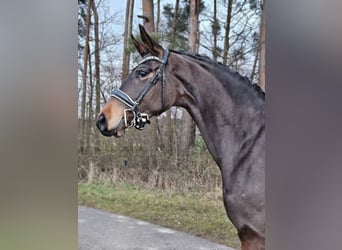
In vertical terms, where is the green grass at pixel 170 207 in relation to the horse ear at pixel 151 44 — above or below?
below

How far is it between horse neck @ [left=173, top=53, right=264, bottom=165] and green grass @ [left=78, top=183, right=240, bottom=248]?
9.7 inches

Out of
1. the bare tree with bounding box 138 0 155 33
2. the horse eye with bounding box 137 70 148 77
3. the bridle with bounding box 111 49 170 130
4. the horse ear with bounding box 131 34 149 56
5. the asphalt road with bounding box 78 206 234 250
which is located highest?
the bare tree with bounding box 138 0 155 33

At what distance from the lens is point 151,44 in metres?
1.80

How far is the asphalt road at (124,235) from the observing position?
183cm

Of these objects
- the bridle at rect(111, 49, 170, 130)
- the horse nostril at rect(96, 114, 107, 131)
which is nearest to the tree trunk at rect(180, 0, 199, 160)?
the bridle at rect(111, 49, 170, 130)

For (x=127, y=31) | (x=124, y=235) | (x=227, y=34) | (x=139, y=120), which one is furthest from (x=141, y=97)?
(x=124, y=235)

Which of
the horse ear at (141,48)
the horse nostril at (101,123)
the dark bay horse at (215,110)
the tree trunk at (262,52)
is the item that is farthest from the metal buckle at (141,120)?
the tree trunk at (262,52)

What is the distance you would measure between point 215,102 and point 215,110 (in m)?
0.04

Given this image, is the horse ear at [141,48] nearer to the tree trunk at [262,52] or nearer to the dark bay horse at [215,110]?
the dark bay horse at [215,110]

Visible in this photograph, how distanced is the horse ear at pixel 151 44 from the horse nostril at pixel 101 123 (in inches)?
16.0

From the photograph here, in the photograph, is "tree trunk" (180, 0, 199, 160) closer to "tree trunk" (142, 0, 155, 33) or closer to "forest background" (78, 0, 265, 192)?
"forest background" (78, 0, 265, 192)

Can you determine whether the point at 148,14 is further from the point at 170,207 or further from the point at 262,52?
the point at 170,207

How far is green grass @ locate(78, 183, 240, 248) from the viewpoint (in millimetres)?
1799
